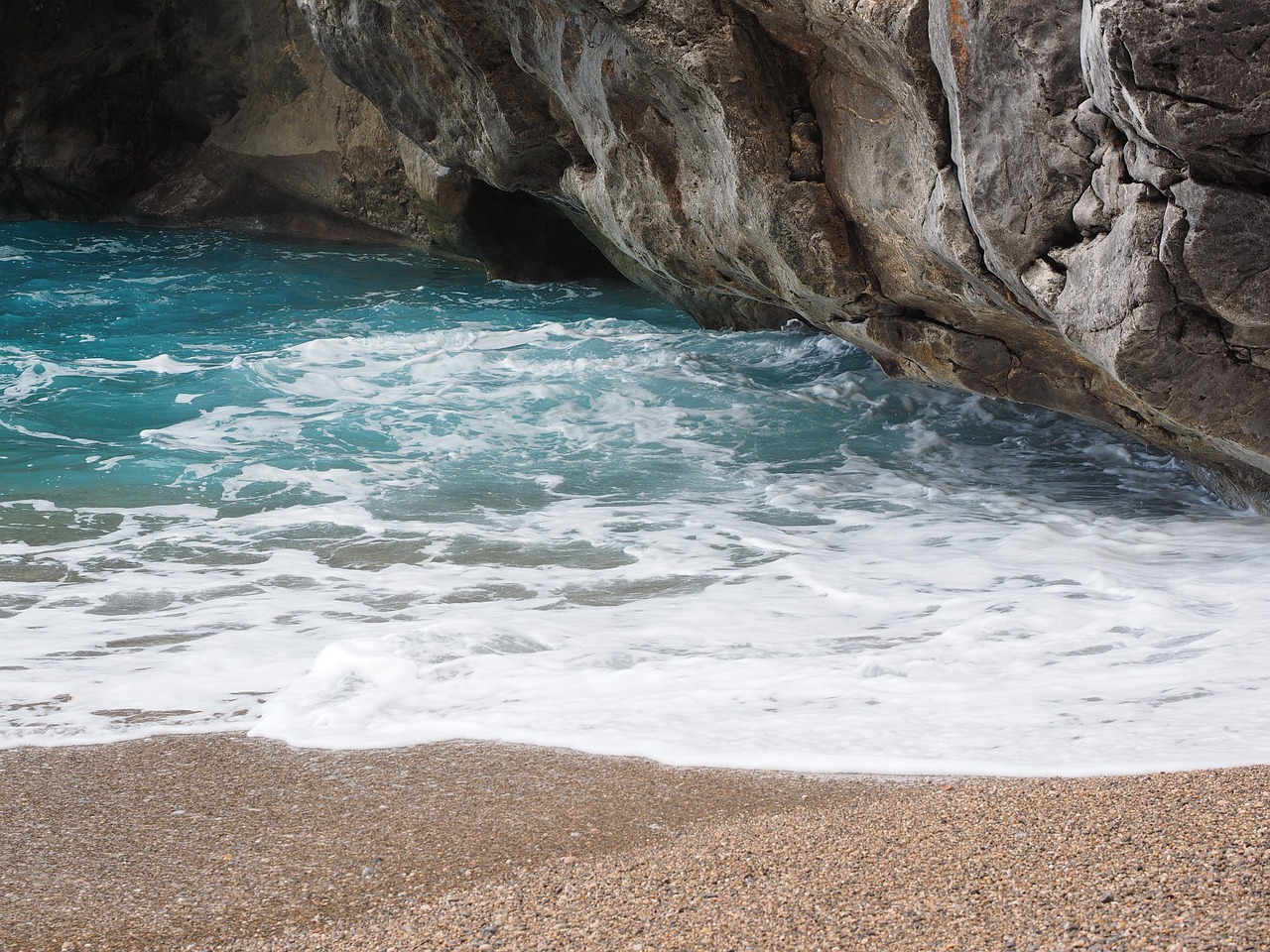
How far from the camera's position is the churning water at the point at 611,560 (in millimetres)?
3199

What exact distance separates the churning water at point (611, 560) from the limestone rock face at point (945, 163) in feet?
2.63

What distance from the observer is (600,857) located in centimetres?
236

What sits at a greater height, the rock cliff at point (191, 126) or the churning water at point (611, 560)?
the rock cliff at point (191, 126)

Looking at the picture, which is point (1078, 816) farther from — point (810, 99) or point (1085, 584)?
point (810, 99)

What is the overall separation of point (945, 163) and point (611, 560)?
2167 millimetres

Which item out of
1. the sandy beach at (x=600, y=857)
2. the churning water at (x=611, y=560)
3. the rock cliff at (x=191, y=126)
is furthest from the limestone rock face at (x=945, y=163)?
the rock cliff at (x=191, y=126)

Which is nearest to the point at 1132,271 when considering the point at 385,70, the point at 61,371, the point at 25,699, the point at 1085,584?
the point at 1085,584

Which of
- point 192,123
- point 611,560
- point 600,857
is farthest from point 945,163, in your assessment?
point 192,123

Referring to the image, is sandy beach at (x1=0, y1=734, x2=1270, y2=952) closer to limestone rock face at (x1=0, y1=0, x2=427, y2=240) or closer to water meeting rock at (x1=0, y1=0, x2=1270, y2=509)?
water meeting rock at (x1=0, y1=0, x2=1270, y2=509)

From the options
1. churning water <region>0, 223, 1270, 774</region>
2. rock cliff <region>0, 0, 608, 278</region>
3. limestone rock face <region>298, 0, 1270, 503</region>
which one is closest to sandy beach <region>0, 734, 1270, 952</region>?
churning water <region>0, 223, 1270, 774</region>

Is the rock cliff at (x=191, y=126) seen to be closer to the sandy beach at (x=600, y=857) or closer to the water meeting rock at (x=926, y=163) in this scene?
the water meeting rock at (x=926, y=163)

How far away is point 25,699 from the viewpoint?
3.42 metres

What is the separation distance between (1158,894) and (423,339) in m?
9.02

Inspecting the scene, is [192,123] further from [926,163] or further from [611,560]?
[926,163]
